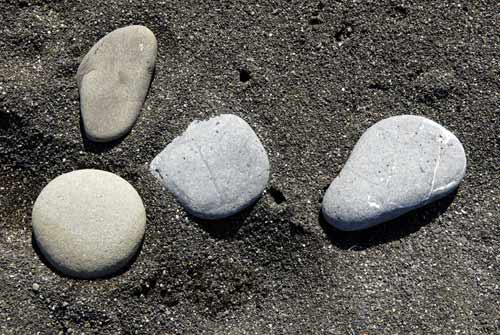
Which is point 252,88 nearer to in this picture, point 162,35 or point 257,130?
point 257,130

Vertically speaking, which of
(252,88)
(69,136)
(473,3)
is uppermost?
(473,3)

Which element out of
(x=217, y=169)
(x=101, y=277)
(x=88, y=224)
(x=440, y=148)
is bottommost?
(x=101, y=277)

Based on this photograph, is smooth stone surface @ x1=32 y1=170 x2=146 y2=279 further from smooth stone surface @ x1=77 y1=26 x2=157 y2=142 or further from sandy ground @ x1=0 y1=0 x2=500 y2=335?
smooth stone surface @ x1=77 y1=26 x2=157 y2=142

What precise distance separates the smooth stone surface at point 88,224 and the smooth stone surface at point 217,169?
0.19 metres

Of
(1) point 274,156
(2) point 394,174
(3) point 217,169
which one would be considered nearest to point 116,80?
(3) point 217,169

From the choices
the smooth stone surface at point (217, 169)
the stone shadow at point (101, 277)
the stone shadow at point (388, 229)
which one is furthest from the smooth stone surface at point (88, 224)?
the stone shadow at point (388, 229)

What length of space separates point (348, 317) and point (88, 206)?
1.11 metres

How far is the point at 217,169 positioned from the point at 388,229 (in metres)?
0.73

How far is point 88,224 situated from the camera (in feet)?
7.39

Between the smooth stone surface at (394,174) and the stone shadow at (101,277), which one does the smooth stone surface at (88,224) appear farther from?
the smooth stone surface at (394,174)

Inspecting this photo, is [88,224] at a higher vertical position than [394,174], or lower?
lower

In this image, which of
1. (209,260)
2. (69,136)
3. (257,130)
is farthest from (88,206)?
(257,130)

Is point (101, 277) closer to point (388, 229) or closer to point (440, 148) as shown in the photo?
point (388, 229)

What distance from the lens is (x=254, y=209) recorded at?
232 cm
